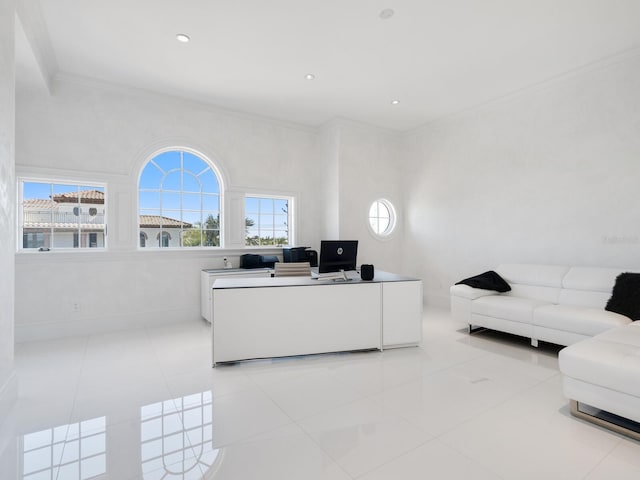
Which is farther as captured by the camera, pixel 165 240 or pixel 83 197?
pixel 165 240

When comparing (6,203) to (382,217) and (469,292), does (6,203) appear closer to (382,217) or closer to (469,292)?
(469,292)

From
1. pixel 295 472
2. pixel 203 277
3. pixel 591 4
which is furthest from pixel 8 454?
pixel 591 4

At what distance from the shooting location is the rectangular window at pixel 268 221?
5.62 metres

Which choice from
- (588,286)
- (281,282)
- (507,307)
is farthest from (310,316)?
(588,286)

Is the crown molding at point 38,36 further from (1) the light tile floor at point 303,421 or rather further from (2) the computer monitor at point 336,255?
(2) the computer monitor at point 336,255

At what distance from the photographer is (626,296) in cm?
326

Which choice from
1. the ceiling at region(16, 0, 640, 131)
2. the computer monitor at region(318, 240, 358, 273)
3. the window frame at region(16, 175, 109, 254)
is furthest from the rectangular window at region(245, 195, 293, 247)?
the computer monitor at region(318, 240, 358, 273)

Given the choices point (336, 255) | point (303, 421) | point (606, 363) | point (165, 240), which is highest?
point (165, 240)

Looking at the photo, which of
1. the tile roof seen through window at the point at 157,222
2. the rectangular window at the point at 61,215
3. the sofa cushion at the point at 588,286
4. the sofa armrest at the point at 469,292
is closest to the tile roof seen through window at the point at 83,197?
the rectangular window at the point at 61,215

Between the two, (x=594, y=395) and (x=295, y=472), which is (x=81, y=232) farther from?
(x=594, y=395)

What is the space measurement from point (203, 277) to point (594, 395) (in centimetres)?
459

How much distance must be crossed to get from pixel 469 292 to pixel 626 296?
60.0 inches

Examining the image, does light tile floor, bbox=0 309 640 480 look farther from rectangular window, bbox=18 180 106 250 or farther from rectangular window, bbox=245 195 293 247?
rectangular window, bbox=245 195 293 247

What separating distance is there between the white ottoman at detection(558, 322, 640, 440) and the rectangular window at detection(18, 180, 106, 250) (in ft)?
17.9
